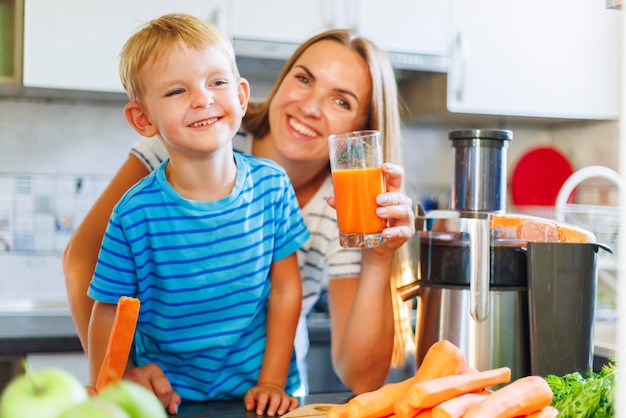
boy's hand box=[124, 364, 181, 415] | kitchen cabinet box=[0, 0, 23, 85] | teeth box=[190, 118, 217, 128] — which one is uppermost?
kitchen cabinet box=[0, 0, 23, 85]

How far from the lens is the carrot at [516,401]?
0.90 m

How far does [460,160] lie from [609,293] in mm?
1901

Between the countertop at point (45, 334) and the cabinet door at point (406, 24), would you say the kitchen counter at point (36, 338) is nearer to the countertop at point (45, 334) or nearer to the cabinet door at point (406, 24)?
the countertop at point (45, 334)

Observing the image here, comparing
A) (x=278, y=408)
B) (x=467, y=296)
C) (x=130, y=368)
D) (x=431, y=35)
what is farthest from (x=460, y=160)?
(x=431, y=35)

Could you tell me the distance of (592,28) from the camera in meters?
2.93

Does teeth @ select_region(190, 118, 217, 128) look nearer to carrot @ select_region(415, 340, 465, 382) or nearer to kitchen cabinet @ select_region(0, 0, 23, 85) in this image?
carrot @ select_region(415, 340, 465, 382)

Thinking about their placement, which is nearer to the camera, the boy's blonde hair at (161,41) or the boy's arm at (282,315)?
the boy's blonde hair at (161,41)

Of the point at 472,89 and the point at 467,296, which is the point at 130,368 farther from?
the point at 472,89

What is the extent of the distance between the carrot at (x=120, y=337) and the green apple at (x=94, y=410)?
0.33 metres

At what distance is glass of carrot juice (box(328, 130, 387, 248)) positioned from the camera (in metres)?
1.10

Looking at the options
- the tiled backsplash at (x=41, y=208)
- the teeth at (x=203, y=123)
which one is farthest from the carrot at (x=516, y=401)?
the tiled backsplash at (x=41, y=208)

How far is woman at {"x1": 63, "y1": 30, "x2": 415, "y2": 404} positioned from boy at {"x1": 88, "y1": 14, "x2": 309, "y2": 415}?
0.16 metres

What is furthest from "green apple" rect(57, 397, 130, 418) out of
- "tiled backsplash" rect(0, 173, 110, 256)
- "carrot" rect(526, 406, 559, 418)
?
"tiled backsplash" rect(0, 173, 110, 256)

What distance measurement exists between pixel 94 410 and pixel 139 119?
0.74m
